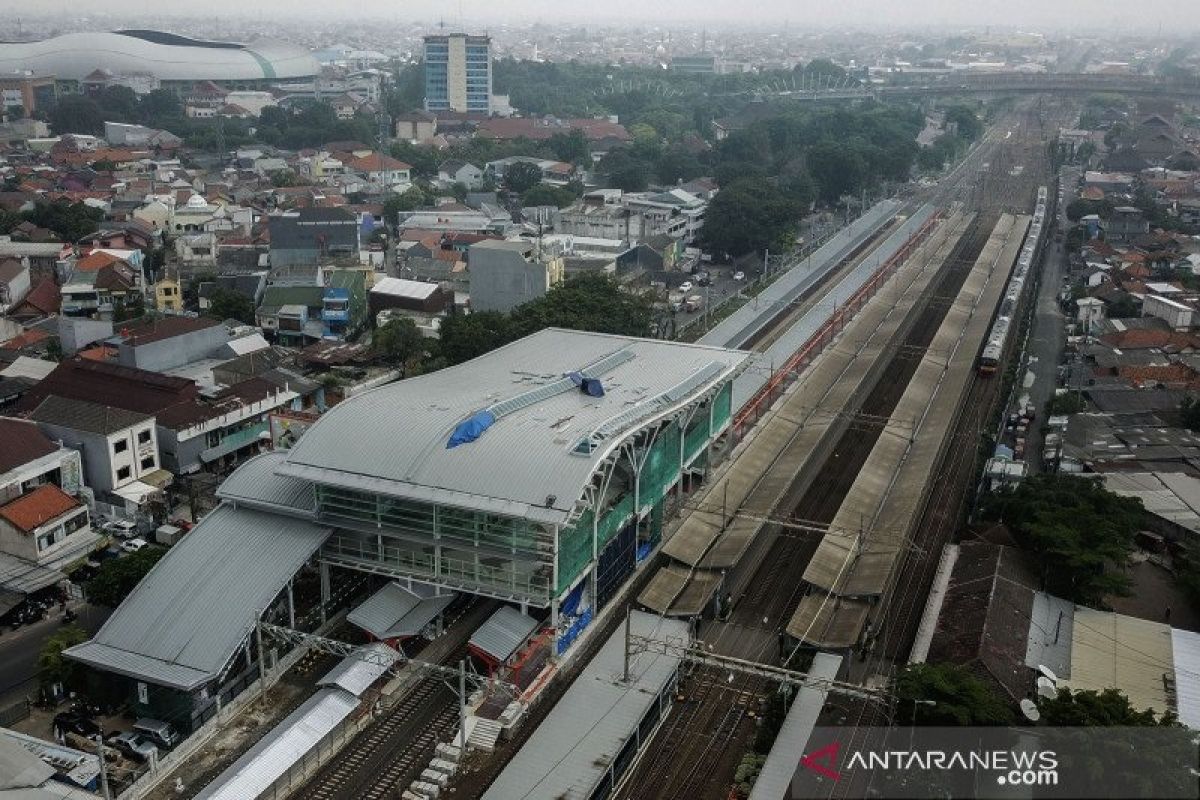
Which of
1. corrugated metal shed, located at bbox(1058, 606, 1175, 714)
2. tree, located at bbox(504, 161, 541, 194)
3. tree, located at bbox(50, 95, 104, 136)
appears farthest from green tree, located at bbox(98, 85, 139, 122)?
corrugated metal shed, located at bbox(1058, 606, 1175, 714)

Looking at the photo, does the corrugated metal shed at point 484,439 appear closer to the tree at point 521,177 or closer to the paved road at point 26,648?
the paved road at point 26,648

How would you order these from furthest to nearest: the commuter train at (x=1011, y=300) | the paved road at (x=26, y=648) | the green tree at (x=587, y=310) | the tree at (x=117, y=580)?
the commuter train at (x=1011, y=300) < the green tree at (x=587, y=310) < the tree at (x=117, y=580) < the paved road at (x=26, y=648)

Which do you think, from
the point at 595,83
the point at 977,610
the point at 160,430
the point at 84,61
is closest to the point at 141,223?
the point at 160,430

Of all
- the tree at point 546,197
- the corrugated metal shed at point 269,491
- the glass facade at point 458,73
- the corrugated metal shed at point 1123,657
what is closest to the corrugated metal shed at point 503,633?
the corrugated metal shed at point 269,491

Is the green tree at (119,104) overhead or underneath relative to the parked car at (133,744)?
overhead

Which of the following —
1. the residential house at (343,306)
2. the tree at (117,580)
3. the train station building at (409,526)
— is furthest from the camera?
the residential house at (343,306)

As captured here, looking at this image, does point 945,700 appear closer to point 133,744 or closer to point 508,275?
point 133,744

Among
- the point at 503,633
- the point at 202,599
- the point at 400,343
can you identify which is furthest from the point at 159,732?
the point at 400,343
